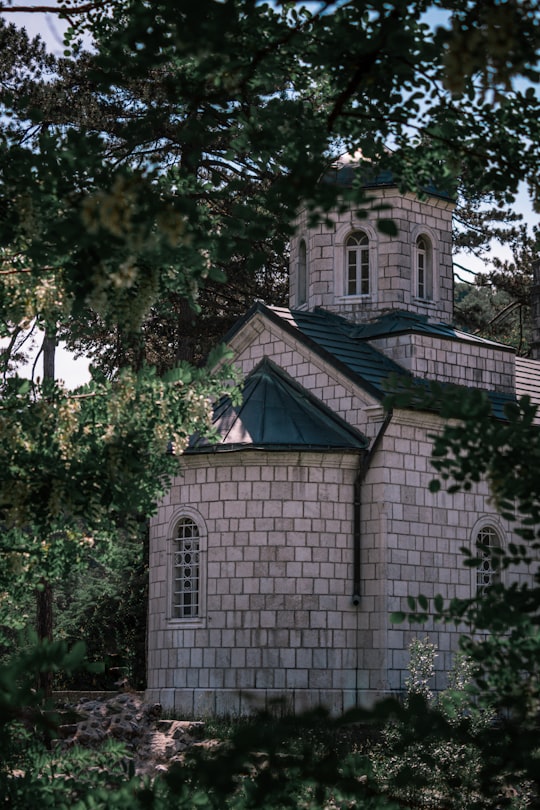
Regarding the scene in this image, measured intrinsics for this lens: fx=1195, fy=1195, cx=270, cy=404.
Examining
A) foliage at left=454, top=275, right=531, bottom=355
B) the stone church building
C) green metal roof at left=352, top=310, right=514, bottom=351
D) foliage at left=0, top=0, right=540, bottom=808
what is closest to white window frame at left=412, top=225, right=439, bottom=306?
green metal roof at left=352, top=310, right=514, bottom=351

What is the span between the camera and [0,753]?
4.41 meters

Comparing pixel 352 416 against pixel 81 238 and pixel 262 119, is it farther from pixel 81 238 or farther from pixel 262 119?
pixel 81 238

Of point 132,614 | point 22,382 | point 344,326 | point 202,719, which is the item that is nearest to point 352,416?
point 344,326

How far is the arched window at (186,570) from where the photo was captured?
17312 millimetres

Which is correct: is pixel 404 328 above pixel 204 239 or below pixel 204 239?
above

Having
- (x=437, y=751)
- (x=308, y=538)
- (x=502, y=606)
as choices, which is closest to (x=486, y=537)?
(x=308, y=538)

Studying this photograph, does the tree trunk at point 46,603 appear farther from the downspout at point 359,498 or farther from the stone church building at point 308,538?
the downspout at point 359,498

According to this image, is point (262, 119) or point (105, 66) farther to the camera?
point (262, 119)

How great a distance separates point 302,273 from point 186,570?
6015 millimetres

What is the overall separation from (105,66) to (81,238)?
3.15 feet

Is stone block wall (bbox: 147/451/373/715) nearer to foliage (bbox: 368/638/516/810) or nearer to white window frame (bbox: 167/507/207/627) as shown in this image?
white window frame (bbox: 167/507/207/627)

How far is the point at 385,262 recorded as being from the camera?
19734 millimetres

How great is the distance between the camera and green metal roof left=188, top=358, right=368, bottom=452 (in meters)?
16.8

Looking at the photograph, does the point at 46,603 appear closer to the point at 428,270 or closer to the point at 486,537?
the point at 486,537
